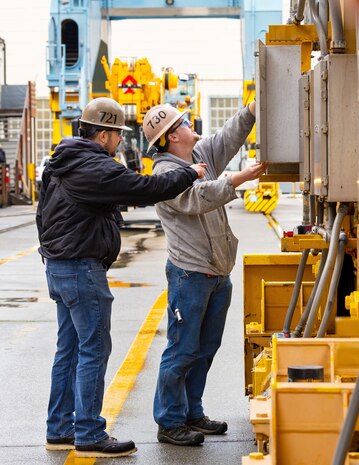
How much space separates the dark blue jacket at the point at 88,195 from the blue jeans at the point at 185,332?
1.36 feet

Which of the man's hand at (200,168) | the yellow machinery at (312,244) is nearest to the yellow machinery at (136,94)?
the yellow machinery at (312,244)

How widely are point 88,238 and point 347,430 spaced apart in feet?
9.27

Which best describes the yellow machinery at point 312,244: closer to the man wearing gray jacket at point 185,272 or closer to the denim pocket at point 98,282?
the man wearing gray jacket at point 185,272

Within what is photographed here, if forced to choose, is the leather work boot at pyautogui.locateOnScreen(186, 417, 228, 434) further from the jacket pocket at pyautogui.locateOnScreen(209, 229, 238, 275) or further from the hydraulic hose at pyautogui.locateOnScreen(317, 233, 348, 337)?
the hydraulic hose at pyautogui.locateOnScreen(317, 233, 348, 337)

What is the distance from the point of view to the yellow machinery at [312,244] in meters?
3.97

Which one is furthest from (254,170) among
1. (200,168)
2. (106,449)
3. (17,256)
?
(17,256)

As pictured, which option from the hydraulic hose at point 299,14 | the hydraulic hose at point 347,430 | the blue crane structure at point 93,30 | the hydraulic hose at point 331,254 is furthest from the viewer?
the blue crane structure at point 93,30

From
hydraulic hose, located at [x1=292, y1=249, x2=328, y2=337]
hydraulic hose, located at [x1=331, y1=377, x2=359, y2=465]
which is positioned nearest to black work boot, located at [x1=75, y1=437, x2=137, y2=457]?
hydraulic hose, located at [x1=292, y1=249, x2=328, y2=337]

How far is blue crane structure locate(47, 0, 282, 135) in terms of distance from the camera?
29.0m

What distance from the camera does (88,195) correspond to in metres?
6.06

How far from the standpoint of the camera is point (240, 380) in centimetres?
815

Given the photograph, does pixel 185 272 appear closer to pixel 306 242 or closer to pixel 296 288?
pixel 296 288

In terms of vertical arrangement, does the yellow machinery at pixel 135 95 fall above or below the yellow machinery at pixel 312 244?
above

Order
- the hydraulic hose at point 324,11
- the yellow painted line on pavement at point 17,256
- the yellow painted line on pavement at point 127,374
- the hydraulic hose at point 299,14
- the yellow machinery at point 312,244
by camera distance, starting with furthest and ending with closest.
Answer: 1. the yellow painted line on pavement at point 17,256
2. the yellow painted line on pavement at point 127,374
3. the hydraulic hose at point 299,14
4. the hydraulic hose at point 324,11
5. the yellow machinery at point 312,244
